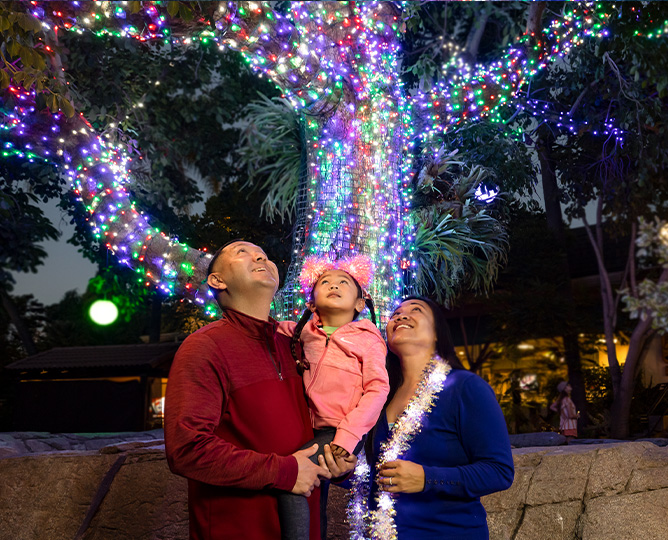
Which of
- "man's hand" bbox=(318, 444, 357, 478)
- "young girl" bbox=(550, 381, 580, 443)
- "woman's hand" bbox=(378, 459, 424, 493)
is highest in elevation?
"man's hand" bbox=(318, 444, 357, 478)

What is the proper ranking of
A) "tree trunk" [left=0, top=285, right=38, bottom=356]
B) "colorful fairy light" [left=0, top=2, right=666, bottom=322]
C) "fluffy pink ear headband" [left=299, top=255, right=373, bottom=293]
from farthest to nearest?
"tree trunk" [left=0, top=285, right=38, bottom=356] < "colorful fairy light" [left=0, top=2, right=666, bottom=322] < "fluffy pink ear headband" [left=299, top=255, right=373, bottom=293]

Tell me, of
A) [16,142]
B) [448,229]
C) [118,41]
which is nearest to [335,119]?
[448,229]

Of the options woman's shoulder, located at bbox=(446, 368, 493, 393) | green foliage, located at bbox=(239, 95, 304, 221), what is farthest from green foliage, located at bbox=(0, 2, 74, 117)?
woman's shoulder, located at bbox=(446, 368, 493, 393)

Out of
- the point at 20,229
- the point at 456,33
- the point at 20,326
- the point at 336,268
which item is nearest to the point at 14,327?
the point at 20,326

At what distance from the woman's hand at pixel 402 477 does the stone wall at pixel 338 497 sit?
196 centimetres

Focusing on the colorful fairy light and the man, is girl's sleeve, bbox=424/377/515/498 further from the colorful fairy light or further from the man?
the colorful fairy light

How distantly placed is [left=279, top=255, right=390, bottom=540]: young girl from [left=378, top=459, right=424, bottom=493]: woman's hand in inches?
4.8

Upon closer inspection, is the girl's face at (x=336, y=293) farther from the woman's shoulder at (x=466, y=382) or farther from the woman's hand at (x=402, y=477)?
the woman's hand at (x=402, y=477)

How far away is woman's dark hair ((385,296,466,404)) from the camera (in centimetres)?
207

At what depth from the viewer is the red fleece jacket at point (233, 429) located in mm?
1661

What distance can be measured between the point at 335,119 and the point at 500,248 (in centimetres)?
169

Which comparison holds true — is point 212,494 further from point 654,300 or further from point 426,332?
point 654,300

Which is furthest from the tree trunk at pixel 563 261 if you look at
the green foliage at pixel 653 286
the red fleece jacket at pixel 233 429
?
the red fleece jacket at pixel 233 429

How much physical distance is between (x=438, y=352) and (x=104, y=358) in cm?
1216
